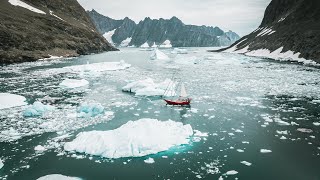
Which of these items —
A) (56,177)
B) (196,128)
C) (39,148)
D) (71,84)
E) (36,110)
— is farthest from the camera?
(71,84)

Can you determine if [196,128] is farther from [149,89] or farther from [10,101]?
[10,101]

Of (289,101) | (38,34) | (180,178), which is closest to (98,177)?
(180,178)

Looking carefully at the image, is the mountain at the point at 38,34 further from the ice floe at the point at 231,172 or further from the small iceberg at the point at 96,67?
the ice floe at the point at 231,172

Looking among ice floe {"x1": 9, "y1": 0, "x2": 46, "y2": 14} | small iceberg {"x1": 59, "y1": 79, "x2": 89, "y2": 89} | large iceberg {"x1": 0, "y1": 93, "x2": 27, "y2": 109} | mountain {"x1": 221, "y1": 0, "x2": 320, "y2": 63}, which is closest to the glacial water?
large iceberg {"x1": 0, "y1": 93, "x2": 27, "y2": 109}

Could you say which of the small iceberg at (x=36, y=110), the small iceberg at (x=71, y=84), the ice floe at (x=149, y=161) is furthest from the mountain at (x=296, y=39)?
the ice floe at (x=149, y=161)

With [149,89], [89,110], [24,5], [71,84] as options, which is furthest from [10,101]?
[24,5]

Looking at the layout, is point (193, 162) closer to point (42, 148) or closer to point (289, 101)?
point (42, 148)
